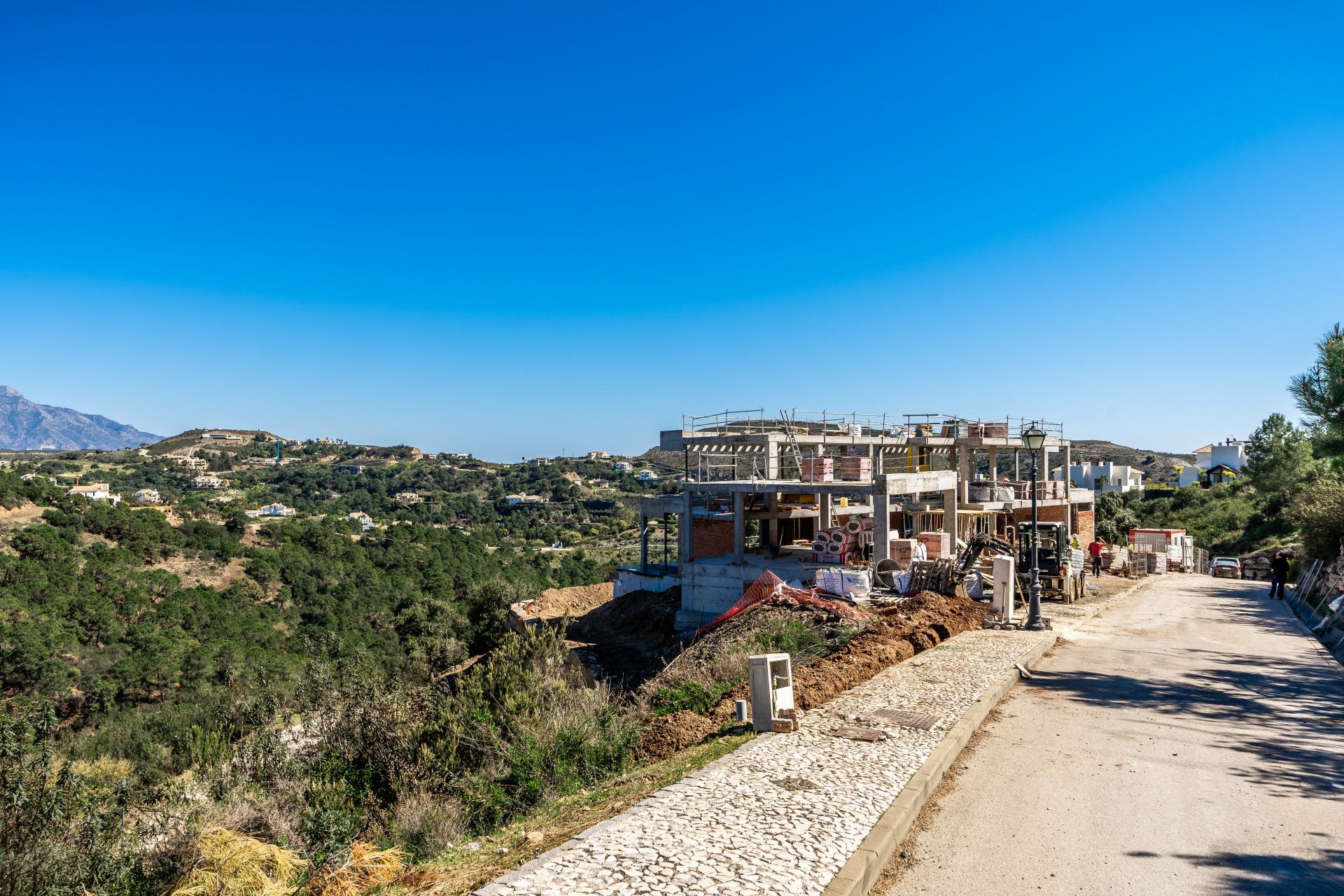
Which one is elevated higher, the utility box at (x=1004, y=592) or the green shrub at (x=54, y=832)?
the utility box at (x=1004, y=592)

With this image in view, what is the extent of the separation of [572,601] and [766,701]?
79.3 feet

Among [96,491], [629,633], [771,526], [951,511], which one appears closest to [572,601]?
[629,633]

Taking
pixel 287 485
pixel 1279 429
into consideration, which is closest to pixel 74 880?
pixel 1279 429

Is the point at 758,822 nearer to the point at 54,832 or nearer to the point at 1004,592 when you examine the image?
the point at 54,832

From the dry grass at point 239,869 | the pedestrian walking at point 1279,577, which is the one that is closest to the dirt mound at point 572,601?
the pedestrian walking at point 1279,577

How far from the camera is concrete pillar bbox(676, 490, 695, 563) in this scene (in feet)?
82.8

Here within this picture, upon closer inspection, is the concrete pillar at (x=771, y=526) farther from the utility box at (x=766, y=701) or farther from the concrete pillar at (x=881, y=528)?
the utility box at (x=766, y=701)

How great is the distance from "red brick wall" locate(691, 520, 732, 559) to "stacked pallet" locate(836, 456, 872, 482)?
15.4 ft

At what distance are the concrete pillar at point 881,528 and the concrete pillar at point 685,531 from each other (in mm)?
6707

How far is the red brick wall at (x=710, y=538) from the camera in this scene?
2609 cm

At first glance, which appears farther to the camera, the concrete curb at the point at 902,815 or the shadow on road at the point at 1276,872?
the shadow on road at the point at 1276,872

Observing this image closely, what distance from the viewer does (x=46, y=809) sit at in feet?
24.8

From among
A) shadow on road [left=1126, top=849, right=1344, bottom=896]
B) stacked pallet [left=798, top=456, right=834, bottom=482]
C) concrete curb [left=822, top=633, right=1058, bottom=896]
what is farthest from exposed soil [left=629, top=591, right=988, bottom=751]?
stacked pallet [left=798, top=456, right=834, bottom=482]

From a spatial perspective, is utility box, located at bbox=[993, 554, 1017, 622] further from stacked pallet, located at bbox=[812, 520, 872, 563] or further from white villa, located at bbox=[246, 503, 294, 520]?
white villa, located at bbox=[246, 503, 294, 520]
